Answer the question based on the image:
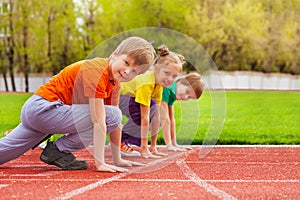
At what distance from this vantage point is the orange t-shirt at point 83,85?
203 inches

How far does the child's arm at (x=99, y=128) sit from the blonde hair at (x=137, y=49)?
1.55ft

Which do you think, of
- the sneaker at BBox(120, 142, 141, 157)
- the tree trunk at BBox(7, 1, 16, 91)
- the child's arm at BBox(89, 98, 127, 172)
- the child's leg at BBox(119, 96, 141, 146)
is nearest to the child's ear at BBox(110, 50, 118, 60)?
the child's arm at BBox(89, 98, 127, 172)

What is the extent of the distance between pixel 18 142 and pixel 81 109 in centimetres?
74

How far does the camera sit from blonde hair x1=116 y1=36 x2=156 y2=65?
5.05 meters

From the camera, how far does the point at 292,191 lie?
4.48 m

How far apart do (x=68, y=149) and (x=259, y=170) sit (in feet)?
6.00

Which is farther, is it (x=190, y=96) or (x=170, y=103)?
(x=170, y=103)

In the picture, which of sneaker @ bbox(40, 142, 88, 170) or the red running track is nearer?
the red running track

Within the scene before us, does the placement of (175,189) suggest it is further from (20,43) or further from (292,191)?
(20,43)

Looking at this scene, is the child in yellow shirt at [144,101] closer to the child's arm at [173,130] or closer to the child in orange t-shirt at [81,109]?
the child's arm at [173,130]

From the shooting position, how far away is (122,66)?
16.7 ft

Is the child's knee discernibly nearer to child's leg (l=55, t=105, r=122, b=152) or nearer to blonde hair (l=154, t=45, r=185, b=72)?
child's leg (l=55, t=105, r=122, b=152)

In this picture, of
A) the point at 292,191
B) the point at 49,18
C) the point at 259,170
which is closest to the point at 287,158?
the point at 259,170

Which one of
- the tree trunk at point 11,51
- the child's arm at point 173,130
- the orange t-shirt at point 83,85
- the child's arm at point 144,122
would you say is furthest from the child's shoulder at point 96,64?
the tree trunk at point 11,51
